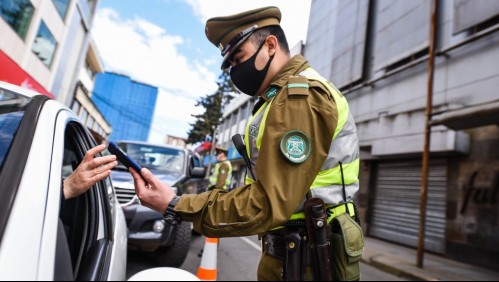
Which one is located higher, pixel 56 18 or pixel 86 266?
pixel 56 18

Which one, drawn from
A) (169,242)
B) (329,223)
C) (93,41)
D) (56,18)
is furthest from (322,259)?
(93,41)

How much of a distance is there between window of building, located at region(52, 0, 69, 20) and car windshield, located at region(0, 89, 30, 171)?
14510 mm

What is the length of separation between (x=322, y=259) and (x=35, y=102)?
1.14 m

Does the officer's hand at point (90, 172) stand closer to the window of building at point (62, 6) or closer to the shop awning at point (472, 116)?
the shop awning at point (472, 116)

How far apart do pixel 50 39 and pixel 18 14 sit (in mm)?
5037

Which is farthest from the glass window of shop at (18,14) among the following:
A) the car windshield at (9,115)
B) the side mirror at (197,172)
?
the car windshield at (9,115)

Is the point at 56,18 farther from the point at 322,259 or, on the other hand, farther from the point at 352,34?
the point at 322,259

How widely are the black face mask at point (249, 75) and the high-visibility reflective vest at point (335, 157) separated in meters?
0.14

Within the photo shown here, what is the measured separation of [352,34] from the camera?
Answer: 1086 centimetres

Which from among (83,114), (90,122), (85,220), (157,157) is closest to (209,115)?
(83,114)

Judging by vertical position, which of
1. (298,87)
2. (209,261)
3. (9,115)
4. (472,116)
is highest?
(472,116)

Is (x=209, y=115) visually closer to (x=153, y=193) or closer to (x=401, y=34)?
(x=401, y=34)

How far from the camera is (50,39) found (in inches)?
528

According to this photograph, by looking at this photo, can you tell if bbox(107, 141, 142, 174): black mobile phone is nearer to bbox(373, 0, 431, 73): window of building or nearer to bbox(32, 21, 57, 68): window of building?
bbox(373, 0, 431, 73): window of building
